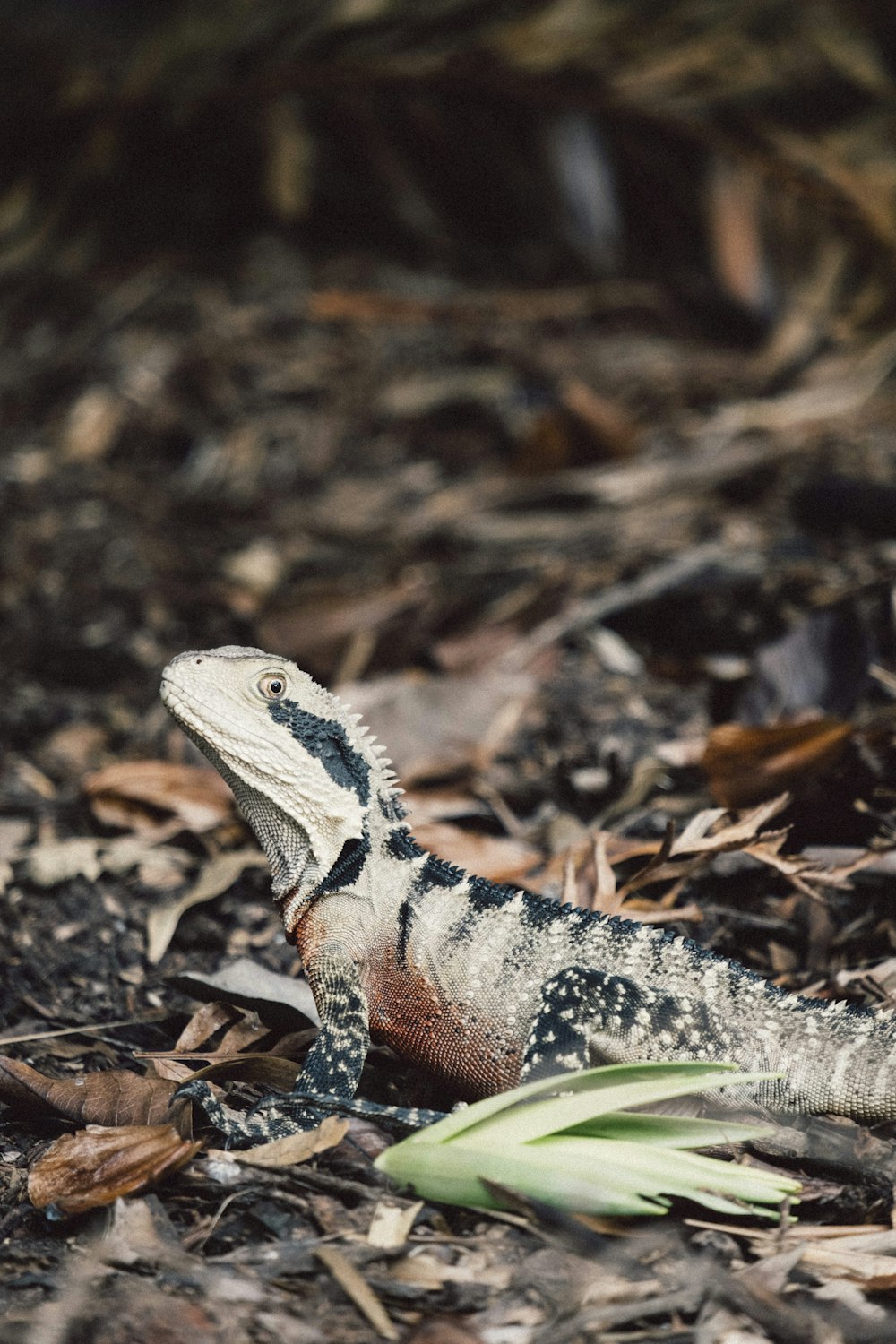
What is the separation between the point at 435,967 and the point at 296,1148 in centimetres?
63

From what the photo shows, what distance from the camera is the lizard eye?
366 cm

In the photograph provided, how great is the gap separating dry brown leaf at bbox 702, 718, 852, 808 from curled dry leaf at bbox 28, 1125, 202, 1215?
6.85 ft

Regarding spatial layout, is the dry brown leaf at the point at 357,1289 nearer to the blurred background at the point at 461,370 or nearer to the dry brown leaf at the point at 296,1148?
the dry brown leaf at the point at 296,1148

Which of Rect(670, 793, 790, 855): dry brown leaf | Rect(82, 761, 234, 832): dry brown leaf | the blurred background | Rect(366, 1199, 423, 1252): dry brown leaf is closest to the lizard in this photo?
Rect(366, 1199, 423, 1252): dry brown leaf

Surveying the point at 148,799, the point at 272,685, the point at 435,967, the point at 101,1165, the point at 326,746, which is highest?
the point at 272,685

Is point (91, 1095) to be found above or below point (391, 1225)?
above

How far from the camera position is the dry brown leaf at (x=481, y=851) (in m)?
4.38

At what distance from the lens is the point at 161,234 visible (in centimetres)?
1022

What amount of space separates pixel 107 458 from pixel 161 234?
9.02ft

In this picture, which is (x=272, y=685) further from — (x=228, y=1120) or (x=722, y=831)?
(x=722, y=831)

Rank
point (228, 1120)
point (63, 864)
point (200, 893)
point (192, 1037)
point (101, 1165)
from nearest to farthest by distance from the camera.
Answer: point (101, 1165) < point (228, 1120) < point (192, 1037) < point (200, 893) < point (63, 864)

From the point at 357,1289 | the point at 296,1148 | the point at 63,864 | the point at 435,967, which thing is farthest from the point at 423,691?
the point at 357,1289

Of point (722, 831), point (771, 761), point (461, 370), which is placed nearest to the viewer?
point (722, 831)

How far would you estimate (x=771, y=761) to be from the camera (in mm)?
4148
